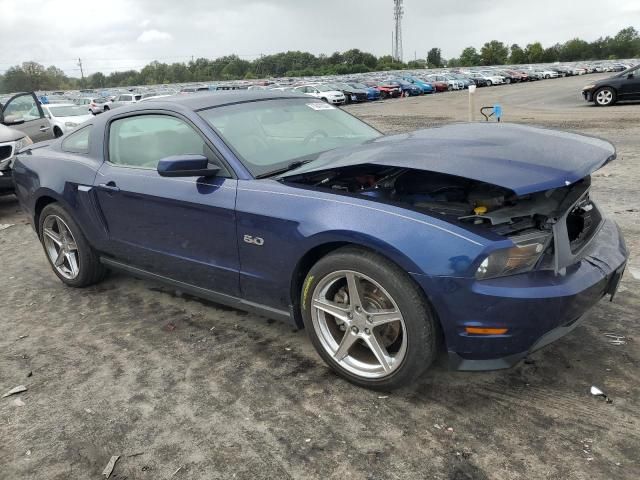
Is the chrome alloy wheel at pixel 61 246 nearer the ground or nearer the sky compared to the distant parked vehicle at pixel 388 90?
nearer the ground

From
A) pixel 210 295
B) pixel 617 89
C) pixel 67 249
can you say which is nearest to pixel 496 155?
pixel 210 295

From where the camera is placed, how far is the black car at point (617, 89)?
17828mm

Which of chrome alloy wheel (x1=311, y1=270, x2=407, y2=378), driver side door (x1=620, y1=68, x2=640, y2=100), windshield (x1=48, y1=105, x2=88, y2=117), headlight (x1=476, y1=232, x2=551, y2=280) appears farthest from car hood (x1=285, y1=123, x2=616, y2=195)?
driver side door (x1=620, y1=68, x2=640, y2=100)

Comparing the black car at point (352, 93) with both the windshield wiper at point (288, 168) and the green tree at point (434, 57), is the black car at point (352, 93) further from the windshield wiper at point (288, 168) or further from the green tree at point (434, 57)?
the green tree at point (434, 57)

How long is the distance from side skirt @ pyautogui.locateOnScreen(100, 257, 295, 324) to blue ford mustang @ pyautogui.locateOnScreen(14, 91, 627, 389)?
0.05 ft

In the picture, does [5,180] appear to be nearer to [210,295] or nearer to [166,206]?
[166,206]

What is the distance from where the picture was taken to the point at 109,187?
3852mm

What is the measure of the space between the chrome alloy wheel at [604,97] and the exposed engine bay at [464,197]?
59.5 ft

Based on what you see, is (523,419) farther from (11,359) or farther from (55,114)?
(55,114)

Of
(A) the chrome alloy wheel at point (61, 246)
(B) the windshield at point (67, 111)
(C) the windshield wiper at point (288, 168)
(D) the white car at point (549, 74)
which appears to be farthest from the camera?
(D) the white car at point (549, 74)

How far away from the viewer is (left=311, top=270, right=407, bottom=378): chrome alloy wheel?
2.69 meters

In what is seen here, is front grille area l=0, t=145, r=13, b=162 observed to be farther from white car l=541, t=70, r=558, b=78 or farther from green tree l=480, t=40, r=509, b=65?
green tree l=480, t=40, r=509, b=65

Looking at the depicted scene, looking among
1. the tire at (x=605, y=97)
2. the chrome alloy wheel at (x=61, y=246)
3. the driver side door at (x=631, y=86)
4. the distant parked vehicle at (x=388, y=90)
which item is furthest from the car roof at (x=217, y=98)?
the distant parked vehicle at (x=388, y=90)

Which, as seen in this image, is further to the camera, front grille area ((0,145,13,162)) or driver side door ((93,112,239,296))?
front grille area ((0,145,13,162))
